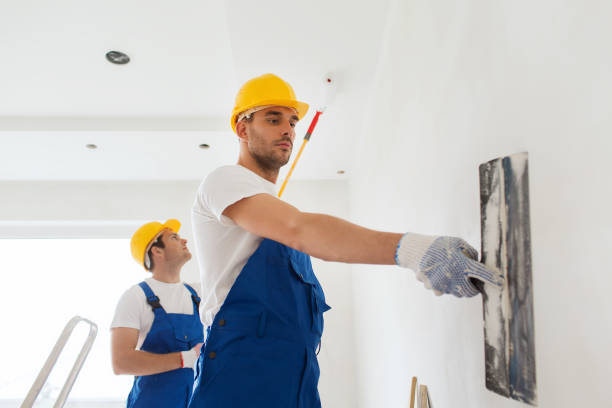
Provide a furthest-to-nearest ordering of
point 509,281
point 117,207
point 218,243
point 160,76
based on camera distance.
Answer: point 117,207 < point 160,76 < point 218,243 < point 509,281

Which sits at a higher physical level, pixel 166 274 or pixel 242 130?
pixel 242 130

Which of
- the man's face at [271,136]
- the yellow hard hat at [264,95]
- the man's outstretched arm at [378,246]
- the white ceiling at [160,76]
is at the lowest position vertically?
the man's outstretched arm at [378,246]

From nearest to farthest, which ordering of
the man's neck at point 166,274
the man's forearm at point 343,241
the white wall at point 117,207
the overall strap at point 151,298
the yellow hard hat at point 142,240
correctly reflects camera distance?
the man's forearm at point 343,241 → the overall strap at point 151,298 → the man's neck at point 166,274 → the yellow hard hat at point 142,240 → the white wall at point 117,207

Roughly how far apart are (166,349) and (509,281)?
175 cm

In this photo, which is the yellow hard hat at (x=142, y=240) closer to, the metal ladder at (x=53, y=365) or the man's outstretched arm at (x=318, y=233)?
the metal ladder at (x=53, y=365)

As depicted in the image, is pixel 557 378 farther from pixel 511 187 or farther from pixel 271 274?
pixel 271 274

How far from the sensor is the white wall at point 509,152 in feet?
1.70

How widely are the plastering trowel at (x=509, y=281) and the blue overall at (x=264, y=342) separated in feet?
1.46

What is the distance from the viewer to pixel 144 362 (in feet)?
6.14

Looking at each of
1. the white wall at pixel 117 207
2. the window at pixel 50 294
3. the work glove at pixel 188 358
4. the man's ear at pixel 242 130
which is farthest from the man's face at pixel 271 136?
the window at pixel 50 294

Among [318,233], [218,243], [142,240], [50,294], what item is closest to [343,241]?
[318,233]

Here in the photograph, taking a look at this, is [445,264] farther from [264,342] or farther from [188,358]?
[188,358]

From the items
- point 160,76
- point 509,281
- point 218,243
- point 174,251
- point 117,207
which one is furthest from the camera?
point 117,207

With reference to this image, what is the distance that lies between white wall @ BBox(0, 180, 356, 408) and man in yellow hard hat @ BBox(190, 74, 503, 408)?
2.82m
